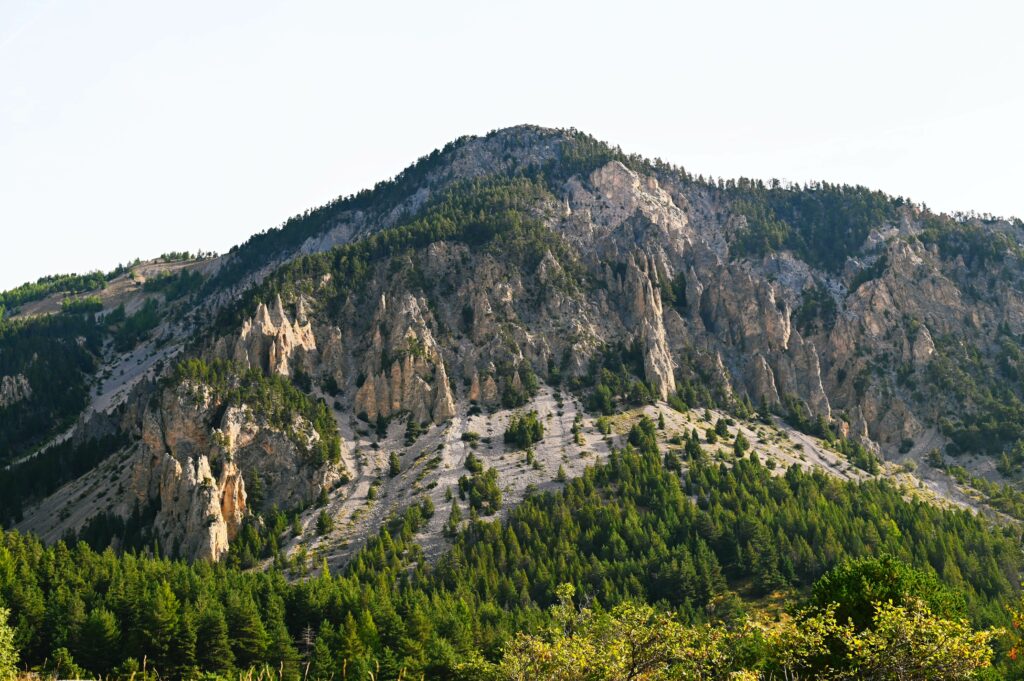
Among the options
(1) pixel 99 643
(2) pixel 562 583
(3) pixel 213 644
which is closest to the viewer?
(1) pixel 99 643

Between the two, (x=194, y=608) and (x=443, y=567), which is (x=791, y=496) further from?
(x=194, y=608)

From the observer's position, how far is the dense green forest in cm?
7200

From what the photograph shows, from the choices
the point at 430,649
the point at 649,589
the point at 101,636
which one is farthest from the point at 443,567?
the point at 101,636

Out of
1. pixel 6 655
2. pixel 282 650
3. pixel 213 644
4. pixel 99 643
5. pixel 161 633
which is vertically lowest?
pixel 282 650

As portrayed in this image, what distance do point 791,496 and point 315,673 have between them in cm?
9925

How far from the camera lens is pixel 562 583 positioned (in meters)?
114

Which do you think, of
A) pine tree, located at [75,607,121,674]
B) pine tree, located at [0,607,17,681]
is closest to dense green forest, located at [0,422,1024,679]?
pine tree, located at [75,607,121,674]

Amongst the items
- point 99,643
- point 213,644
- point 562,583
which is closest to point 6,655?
point 99,643

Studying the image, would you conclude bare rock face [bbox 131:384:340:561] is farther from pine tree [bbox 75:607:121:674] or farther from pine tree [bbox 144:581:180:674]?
pine tree [bbox 144:581:180:674]

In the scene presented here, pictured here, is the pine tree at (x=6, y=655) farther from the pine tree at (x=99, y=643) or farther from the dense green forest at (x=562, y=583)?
the pine tree at (x=99, y=643)

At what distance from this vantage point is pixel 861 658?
1988 inches

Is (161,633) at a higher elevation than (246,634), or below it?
higher

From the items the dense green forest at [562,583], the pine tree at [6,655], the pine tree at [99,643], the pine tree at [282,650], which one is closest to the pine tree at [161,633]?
the dense green forest at [562,583]

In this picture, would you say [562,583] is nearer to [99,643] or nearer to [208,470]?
[99,643]
